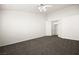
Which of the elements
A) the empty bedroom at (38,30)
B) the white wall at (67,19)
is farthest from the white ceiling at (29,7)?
the white wall at (67,19)

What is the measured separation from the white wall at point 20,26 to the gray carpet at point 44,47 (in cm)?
11

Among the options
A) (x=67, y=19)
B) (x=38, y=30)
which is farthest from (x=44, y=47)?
(x=67, y=19)

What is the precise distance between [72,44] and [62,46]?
0.69 ft

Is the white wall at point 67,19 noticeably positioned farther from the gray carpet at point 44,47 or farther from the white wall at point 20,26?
the white wall at point 20,26

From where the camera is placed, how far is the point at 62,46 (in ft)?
5.42

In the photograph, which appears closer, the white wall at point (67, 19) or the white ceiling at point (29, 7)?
the white ceiling at point (29, 7)

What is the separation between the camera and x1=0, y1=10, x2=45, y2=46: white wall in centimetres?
162

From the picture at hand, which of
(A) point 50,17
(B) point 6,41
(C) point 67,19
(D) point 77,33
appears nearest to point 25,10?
(A) point 50,17

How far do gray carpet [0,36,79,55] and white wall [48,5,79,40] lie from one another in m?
0.13

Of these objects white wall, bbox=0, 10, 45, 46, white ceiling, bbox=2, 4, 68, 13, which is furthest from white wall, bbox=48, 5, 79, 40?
white wall, bbox=0, 10, 45, 46

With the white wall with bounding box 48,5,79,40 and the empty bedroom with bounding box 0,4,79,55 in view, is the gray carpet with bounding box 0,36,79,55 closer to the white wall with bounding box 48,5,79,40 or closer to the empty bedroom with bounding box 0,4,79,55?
the empty bedroom with bounding box 0,4,79,55

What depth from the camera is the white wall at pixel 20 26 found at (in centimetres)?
162

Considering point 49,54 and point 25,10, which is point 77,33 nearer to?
point 49,54
